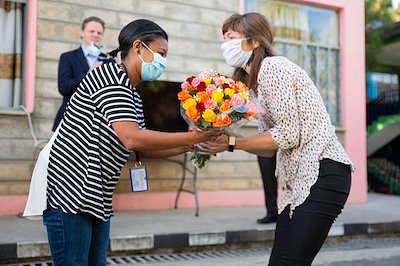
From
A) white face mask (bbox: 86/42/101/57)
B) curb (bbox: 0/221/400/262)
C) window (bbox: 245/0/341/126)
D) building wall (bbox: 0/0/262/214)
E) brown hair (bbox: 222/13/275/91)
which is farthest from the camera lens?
window (bbox: 245/0/341/126)

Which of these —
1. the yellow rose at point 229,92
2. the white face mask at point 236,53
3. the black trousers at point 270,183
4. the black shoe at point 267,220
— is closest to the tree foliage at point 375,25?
the black trousers at point 270,183

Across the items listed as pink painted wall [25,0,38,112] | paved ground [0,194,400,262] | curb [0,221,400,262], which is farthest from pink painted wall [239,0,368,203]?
pink painted wall [25,0,38,112]

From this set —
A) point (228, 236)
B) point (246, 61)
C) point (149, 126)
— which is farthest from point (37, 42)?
point (246, 61)

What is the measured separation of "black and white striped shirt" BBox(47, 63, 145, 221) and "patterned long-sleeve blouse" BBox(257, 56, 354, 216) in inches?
27.3

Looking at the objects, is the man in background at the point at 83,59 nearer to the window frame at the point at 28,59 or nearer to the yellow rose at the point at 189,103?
the window frame at the point at 28,59

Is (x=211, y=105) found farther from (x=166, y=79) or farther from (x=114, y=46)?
(x=166, y=79)

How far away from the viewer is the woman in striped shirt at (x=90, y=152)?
2.00 metres

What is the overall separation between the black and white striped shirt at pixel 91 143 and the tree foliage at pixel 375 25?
1241cm

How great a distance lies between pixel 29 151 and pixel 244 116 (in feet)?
14.6

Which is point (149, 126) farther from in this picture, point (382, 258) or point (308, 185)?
point (308, 185)

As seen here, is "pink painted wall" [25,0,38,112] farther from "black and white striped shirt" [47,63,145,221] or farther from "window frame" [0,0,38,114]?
"black and white striped shirt" [47,63,145,221]

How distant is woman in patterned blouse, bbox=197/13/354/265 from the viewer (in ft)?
7.20

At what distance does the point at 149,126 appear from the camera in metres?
6.23

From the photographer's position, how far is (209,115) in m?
2.18
